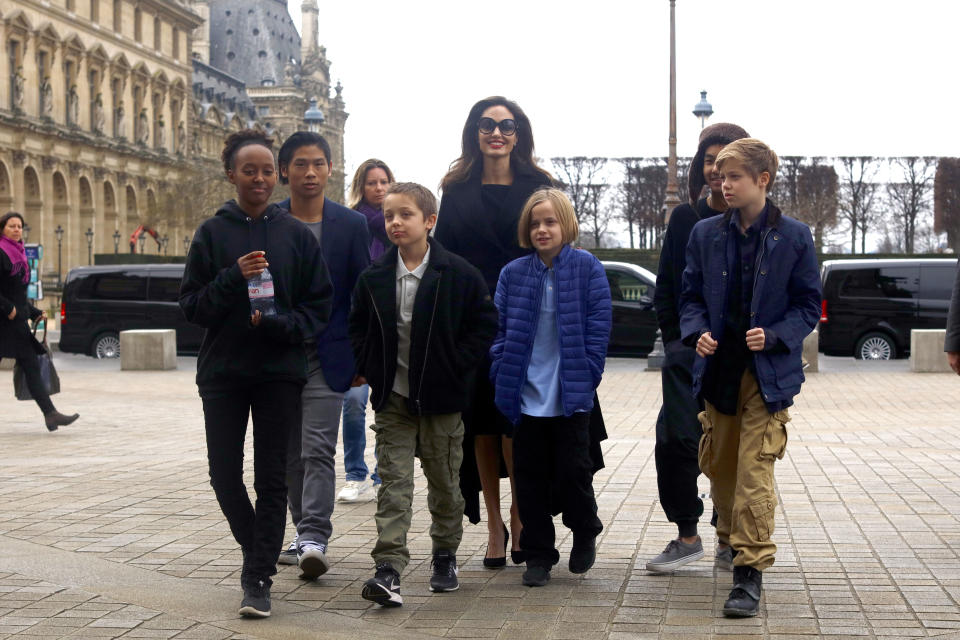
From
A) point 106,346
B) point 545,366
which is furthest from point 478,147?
point 106,346

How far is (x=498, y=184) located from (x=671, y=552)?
1786 millimetres

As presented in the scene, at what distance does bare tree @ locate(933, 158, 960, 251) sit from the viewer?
84750 millimetres

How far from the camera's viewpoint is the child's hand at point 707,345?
525 cm

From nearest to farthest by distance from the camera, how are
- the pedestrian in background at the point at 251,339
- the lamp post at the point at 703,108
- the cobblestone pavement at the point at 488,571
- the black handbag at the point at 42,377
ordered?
1. the cobblestone pavement at the point at 488,571
2. the pedestrian in background at the point at 251,339
3. the black handbag at the point at 42,377
4. the lamp post at the point at 703,108

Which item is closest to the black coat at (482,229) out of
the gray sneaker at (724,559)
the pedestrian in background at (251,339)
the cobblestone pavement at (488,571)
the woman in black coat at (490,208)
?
the woman in black coat at (490,208)

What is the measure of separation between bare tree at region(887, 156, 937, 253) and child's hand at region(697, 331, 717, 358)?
85775 mm

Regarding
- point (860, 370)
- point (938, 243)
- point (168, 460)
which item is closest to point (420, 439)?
point (168, 460)

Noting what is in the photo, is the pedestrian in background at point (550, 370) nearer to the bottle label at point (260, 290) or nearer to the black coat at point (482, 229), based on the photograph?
the black coat at point (482, 229)

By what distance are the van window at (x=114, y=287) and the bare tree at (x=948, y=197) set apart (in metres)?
68.3

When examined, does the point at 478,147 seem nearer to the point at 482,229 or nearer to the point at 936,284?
the point at 482,229

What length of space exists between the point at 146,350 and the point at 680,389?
693 inches

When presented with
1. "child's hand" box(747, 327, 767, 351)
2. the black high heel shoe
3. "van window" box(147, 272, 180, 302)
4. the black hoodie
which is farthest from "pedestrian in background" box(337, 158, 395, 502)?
"van window" box(147, 272, 180, 302)

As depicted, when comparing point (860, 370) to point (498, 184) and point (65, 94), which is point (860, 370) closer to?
point (498, 184)

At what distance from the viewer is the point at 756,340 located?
203 inches
